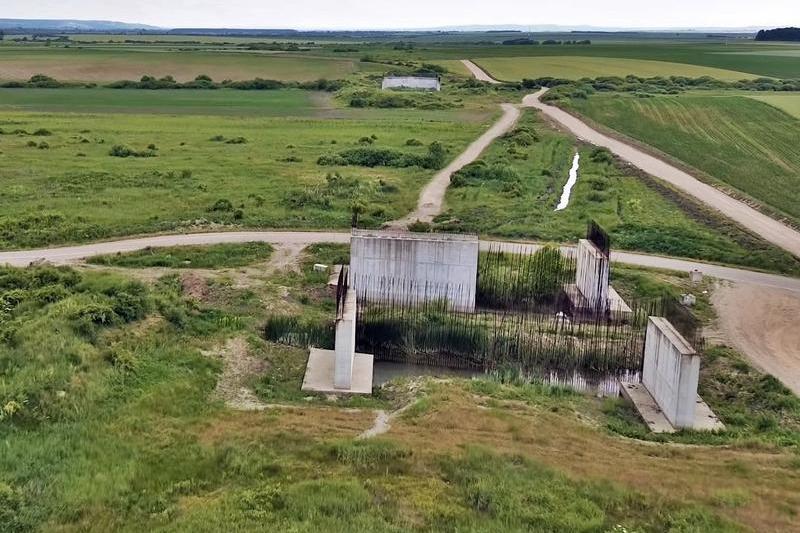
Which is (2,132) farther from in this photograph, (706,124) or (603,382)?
(706,124)

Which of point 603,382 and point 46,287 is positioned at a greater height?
point 46,287

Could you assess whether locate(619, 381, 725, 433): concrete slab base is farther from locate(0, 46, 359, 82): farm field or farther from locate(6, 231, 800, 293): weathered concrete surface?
locate(0, 46, 359, 82): farm field

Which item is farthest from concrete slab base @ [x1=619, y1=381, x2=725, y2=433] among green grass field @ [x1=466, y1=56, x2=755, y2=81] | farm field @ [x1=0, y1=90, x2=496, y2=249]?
green grass field @ [x1=466, y1=56, x2=755, y2=81]

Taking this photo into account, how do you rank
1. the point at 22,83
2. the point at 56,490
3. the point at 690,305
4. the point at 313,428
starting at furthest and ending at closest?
the point at 22,83 < the point at 690,305 < the point at 313,428 < the point at 56,490

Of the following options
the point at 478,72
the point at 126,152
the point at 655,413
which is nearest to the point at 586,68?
the point at 478,72

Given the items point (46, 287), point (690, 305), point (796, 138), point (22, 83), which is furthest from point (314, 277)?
point (22, 83)
